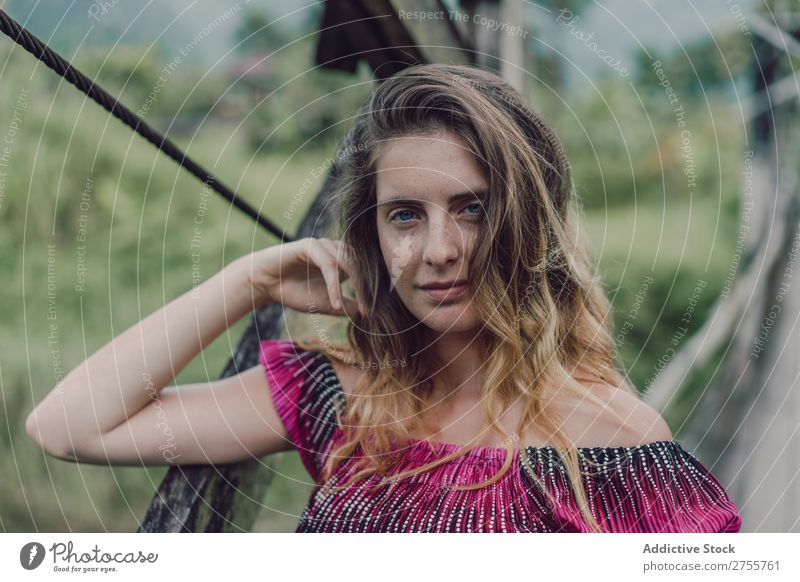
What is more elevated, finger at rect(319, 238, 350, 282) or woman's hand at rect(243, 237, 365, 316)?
finger at rect(319, 238, 350, 282)

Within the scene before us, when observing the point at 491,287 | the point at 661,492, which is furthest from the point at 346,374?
the point at 661,492

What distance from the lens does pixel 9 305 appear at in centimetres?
100

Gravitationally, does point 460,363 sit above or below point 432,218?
below

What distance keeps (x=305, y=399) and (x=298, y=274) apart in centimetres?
12

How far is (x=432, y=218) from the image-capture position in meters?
0.67

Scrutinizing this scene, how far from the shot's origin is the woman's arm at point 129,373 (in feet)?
2.32

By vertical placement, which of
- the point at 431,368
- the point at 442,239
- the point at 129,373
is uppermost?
the point at 442,239

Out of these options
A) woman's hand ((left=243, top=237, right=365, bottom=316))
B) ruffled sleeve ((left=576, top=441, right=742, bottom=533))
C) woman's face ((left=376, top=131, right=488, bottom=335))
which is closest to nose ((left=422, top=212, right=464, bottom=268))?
woman's face ((left=376, top=131, right=488, bottom=335))

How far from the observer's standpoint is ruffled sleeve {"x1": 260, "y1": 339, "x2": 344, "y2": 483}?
29.5 inches

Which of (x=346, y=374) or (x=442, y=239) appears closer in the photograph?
(x=442, y=239)

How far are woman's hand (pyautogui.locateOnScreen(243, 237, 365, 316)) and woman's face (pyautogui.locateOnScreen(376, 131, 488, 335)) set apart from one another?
5 cm

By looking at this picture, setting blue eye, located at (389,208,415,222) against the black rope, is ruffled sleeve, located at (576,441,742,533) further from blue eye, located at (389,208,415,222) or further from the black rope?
the black rope

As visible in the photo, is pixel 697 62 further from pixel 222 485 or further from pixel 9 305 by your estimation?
pixel 9 305

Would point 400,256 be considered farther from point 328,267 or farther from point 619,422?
point 619,422
